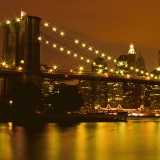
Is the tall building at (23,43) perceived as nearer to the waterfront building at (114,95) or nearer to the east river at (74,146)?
the east river at (74,146)

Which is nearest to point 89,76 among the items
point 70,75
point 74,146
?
point 70,75

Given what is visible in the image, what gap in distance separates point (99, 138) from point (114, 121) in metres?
24.6

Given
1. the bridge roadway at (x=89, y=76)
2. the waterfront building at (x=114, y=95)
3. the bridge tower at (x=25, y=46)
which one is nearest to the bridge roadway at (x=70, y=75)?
the bridge roadway at (x=89, y=76)

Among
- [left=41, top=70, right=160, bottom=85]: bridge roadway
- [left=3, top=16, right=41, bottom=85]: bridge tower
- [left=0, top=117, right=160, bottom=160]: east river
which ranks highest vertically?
[left=3, top=16, right=41, bottom=85]: bridge tower

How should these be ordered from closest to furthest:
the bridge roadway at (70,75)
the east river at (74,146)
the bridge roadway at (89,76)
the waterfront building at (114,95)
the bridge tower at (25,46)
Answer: the east river at (74,146), the bridge roadway at (70,75), the bridge tower at (25,46), the bridge roadway at (89,76), the waterfront building at (114,95)

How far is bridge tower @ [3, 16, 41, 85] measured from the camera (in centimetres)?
4888

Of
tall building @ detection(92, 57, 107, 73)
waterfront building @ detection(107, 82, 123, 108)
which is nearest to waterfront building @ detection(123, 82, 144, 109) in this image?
waterfront building @ detection(107, 82, 123, 108)

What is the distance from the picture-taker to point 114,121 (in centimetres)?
5369

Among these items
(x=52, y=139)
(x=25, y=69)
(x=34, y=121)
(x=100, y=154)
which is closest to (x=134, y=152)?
(x=100, y=154)

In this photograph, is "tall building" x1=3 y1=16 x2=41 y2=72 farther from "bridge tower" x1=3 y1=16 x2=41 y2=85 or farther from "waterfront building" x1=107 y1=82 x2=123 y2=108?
"waterfront building" x1=107 y1=82 x2=123 y2=108

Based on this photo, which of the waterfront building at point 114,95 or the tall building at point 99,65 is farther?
the waterfront building at point 114,95

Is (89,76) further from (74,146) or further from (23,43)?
(74,146)

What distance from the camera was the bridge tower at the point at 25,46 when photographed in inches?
1924

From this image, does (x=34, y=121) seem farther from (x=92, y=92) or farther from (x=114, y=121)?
(x=92, y=92)
